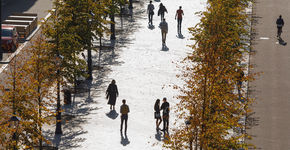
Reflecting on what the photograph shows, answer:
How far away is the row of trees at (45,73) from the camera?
19.6 meters

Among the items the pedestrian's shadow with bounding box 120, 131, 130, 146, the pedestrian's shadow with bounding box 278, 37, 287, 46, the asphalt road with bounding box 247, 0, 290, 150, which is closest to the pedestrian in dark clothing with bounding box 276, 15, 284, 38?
the pedestrian's shadow with bounding box 278, 37, 287, 46

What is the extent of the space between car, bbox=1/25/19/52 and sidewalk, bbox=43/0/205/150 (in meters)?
5.64

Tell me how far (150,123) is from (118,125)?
4.84 ft

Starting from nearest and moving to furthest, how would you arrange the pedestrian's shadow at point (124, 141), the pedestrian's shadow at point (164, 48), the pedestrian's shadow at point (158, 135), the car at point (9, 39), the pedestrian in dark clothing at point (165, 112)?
1. the pedestrian's shadow at point (124, 141)
2. the pedestrian in dark clothing at point (165, 112)
3. the pedestrian's shadow at point (158, 135)
4. the car at point (9, 39)
5. the pedestrian's shadow at point (164, 48)

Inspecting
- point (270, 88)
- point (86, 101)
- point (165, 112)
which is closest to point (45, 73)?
point (165, 112)

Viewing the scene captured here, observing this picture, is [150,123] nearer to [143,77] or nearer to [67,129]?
[67,129]

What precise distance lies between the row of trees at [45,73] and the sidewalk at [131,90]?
1.21m

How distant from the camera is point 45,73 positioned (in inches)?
959

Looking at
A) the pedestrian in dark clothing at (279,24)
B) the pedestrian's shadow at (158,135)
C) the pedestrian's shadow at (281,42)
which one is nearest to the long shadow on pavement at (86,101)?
the pedestrian's shadow at (158,135)

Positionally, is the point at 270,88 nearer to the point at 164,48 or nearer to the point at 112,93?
the point at 164,48

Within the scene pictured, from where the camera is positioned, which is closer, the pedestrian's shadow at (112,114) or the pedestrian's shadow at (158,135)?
the pedestrian's shadow at (158,135)

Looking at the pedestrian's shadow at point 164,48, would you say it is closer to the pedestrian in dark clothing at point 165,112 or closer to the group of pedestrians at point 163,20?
the group of pedestrians at point 163,20

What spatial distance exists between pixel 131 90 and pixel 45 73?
956 centimetres

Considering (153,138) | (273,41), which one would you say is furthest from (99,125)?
(273,41)
